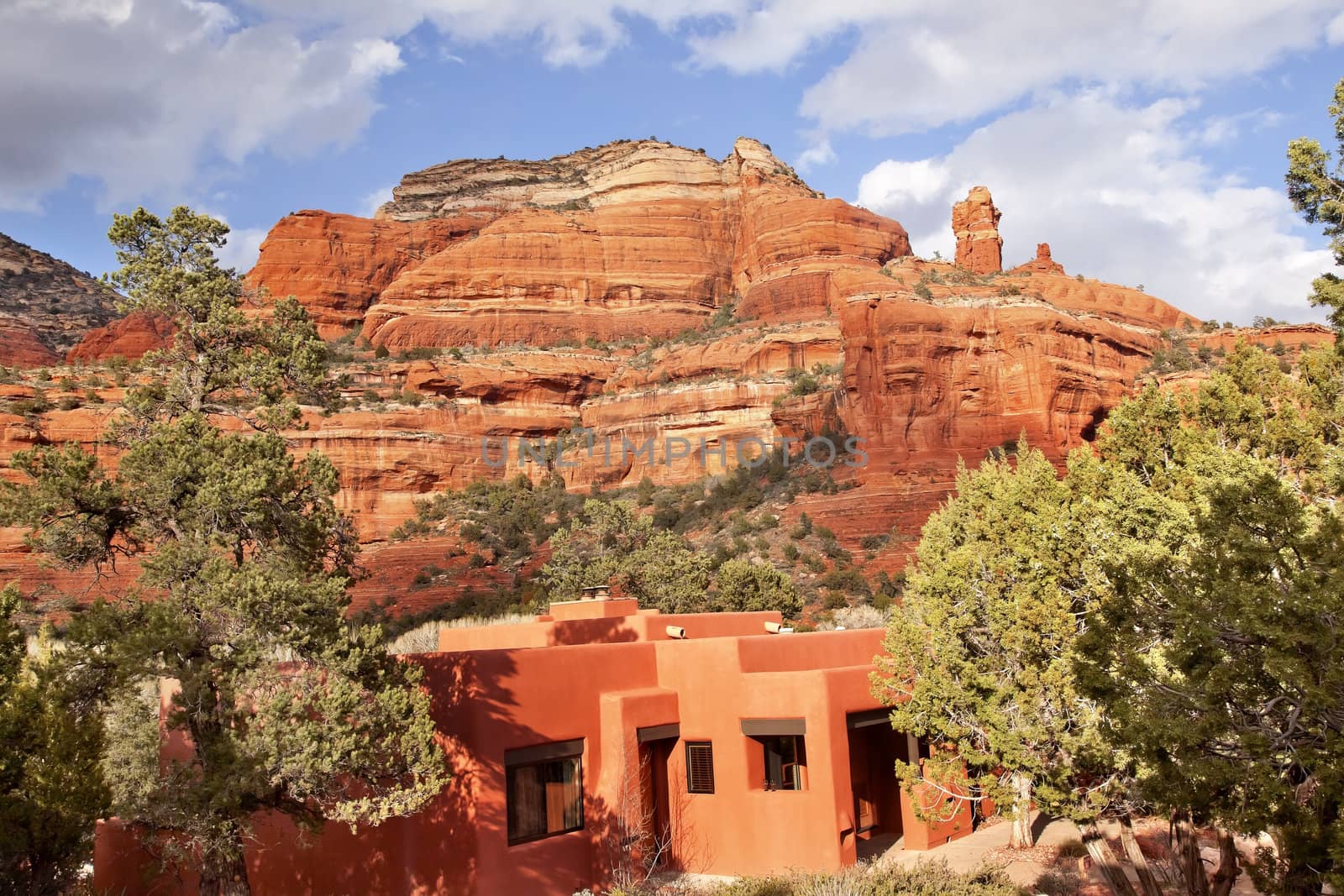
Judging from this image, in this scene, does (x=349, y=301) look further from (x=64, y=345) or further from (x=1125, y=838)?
(x=1125, y=838)

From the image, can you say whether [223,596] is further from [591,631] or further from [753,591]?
[753,591]

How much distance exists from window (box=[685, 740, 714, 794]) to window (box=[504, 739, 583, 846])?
7.57 feet

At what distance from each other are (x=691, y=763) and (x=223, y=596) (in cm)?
909

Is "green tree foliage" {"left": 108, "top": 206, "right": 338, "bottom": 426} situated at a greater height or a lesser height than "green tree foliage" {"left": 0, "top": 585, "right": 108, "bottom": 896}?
greater

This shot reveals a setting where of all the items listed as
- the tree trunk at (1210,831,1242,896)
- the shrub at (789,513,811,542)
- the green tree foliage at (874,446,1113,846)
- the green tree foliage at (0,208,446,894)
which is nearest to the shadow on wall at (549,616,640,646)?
the green tree foliage at (874,446,1113,846)

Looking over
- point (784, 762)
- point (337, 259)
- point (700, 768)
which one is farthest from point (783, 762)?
point (337, 259)

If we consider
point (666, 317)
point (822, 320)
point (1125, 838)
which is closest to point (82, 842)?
point (1125, 838)

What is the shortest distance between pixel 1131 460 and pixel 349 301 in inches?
3126

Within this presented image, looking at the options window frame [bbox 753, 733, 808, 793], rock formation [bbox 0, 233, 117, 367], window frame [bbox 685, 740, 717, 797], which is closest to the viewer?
window frame [bbox 753, 733, 808, 793]

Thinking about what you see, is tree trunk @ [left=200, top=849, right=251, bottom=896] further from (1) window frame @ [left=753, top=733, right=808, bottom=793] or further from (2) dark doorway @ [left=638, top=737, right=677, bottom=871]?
(1) window frame @ [left=753, top=733, right=808, bottom=793]

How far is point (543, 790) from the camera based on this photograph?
16.3m

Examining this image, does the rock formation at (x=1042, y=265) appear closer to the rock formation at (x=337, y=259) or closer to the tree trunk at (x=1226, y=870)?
the rock formation at (x=337, y=259)

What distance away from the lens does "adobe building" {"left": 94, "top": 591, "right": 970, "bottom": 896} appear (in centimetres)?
1529

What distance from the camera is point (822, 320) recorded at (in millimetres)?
73500
